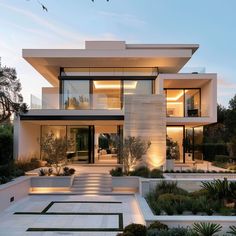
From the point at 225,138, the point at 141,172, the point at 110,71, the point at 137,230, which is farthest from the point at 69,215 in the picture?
the point at 225,138

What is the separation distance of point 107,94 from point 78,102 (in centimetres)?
216

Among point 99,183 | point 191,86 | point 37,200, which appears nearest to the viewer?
Answer: point 37,200

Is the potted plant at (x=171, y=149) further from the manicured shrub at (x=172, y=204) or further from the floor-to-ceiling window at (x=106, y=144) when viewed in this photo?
the manicured shrub at (x=172, y=204)

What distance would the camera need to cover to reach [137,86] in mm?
23484

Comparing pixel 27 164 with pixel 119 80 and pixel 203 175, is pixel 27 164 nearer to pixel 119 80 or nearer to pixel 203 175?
pixel 119 80

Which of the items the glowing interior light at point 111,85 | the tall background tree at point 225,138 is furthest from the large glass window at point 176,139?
the glowing interior light at point 111,85

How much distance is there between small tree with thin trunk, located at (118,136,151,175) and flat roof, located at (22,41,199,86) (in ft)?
25.9

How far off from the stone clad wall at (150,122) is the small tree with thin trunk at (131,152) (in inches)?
41.2

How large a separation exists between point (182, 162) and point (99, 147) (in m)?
6.74

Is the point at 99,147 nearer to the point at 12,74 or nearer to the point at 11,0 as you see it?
the point at 12,74

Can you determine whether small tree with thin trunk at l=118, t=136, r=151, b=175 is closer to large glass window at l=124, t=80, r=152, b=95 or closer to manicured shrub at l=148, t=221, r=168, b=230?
large glass window at l=124, t=80, r=152, b=95

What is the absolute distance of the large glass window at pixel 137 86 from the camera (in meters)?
23.1

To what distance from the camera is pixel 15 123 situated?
62.8 ft

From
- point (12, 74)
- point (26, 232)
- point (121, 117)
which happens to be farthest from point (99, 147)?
point (26, 232)
